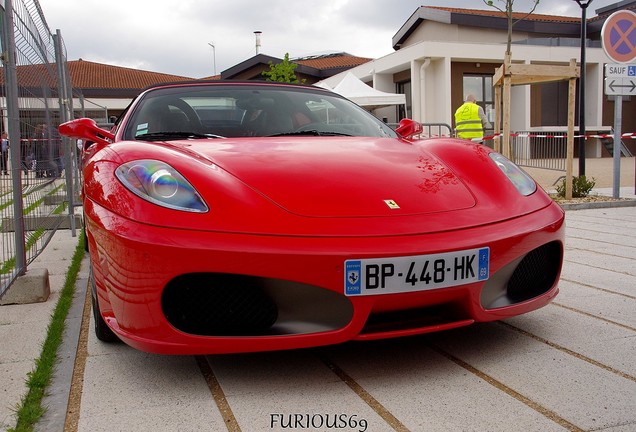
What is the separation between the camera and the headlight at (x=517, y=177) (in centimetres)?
248

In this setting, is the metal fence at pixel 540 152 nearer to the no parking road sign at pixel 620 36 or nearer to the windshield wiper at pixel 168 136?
the no parking road sign at pixel 620 36

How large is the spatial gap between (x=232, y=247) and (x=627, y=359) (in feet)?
4.82

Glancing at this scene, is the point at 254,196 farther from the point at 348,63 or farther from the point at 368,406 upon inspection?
the point at 348,63

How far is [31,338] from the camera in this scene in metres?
2.61

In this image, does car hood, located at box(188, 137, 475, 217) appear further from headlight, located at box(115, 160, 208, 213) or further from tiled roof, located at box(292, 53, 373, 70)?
tiled roof, located at box(292, 53, 373, 70)

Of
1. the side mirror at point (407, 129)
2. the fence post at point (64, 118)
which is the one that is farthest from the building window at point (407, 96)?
the side mirror at point (407, 129)

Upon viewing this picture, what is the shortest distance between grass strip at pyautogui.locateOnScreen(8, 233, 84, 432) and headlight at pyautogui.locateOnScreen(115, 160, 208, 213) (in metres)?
0.72

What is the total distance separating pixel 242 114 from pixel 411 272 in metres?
1.50

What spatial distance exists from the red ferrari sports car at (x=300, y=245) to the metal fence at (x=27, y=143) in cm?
110

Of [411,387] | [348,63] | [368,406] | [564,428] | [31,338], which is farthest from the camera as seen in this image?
[348,63]

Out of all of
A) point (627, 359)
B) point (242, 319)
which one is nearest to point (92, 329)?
point (242, 319)

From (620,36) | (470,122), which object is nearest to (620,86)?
(620,36)

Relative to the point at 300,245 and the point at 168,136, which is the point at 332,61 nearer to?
the point at 168,136

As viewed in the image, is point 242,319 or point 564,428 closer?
point 564,428
